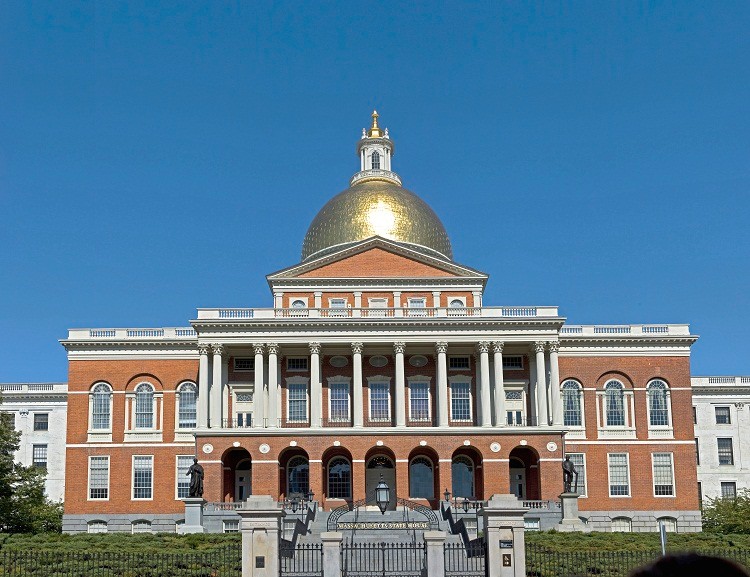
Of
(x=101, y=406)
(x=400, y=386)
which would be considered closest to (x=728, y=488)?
(x=400, y=386)

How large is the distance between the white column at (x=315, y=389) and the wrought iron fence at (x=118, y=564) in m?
32.6

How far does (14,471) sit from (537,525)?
28.0m

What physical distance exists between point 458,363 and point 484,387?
3.69m

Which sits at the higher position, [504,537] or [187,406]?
[187,406]

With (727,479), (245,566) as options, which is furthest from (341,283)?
(245,566)

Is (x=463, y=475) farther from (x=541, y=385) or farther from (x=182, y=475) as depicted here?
(x=182, y=475)

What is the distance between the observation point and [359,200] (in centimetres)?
7581

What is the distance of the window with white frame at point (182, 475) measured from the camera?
68.4 meters

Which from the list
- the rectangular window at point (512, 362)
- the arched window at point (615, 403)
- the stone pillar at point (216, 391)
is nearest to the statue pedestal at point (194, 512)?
the stone pillar at point (216, 391)

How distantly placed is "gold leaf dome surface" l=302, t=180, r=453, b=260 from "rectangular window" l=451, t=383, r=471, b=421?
424 inches

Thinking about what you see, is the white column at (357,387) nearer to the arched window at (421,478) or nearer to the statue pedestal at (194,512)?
the arched window at (421,478)

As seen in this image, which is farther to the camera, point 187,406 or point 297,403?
point 187,406

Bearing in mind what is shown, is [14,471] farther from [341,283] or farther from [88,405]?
[341,283]

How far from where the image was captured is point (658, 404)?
69188mm
